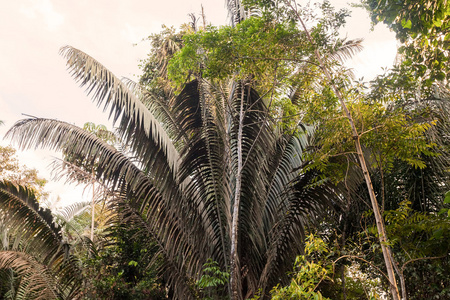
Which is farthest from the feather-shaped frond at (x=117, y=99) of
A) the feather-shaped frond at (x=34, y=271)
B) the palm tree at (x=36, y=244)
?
the feather-shaped frond at (x=34, y=271)

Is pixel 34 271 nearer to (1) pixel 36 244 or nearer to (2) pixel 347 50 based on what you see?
(1) pixel 36 244

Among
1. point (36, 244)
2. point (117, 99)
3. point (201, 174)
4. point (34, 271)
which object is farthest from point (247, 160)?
point (34, 271)

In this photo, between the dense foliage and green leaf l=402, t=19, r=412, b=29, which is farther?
the dense foliage

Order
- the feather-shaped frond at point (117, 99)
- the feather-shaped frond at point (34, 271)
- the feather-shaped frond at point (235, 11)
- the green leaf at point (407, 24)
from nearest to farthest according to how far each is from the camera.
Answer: the green leaf at point (407, 24)
the feather-shaped frond at point (117, 99)
the feather-shaped frond at point (34, 271)
the feather-shaped frond at point (235, 11)

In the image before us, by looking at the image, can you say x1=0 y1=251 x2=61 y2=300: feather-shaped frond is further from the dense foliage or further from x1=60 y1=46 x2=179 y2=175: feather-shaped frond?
x1=60 y1=46 x2=179 y2=175: feather-shaped frond

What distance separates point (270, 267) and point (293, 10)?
397 centimetres

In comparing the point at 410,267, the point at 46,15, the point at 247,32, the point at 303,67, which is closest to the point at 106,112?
the point at 247,32

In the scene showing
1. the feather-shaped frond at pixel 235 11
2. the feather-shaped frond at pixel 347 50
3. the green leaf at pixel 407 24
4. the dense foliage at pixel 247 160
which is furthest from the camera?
the feather-shaped frond at pixel 347 50

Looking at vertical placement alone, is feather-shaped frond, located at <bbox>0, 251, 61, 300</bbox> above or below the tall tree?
below

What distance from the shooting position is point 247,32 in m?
5.32

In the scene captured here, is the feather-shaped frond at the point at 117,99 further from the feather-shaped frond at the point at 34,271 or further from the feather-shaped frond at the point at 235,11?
the feather-shaped frond at the point at 34,271

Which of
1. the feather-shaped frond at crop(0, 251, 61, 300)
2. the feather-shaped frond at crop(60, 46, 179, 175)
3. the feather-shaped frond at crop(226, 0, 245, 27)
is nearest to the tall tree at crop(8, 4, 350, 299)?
the feather-shaped frond at crop(60, 46, 179, 175)

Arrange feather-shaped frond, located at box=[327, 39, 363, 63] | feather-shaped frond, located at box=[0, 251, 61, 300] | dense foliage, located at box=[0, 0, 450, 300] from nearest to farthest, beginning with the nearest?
dense foliage, located at box=[0, 0, 450, 300]
feather-shaped frond, located at box=[0, 251, 61, 300]
feather-shaped frond, located at box=[327, 39, 363, 63]

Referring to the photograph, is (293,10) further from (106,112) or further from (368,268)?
(368,268)
